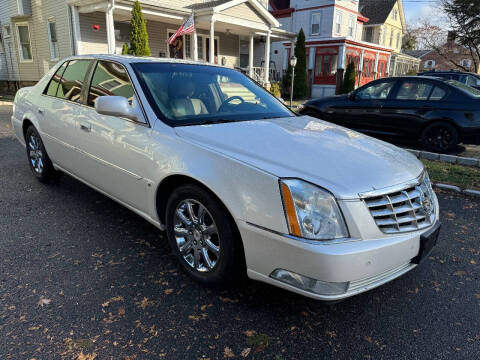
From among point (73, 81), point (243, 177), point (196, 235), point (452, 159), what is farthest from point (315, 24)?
point (243, 177)

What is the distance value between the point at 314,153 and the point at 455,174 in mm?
4401

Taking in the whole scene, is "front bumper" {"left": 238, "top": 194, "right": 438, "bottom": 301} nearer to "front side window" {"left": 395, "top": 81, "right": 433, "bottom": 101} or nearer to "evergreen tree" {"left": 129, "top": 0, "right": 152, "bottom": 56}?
"front side window" {"left": 395, "top": 81, "right": 433, "bottom": 101}

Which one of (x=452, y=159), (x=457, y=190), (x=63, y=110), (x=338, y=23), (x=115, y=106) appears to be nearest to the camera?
(x=115, y=106)

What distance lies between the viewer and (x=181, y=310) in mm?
2533

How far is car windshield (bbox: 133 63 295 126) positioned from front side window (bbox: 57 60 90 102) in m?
0.96

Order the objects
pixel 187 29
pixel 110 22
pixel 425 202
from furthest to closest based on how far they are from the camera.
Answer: pixel 187 29
pixel 110 22
pixel 425 202

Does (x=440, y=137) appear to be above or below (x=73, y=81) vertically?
below

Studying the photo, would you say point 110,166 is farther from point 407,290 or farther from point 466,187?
point 466,187

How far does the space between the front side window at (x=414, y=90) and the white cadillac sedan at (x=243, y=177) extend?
4984 mm

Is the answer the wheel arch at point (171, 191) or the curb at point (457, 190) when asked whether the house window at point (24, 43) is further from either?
the curb at point (457, 190)

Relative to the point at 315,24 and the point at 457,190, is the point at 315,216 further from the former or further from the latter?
the point at 315,24

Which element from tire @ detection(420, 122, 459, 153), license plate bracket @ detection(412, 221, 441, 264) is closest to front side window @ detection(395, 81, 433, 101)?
tire @ detection(420, 122, 459, 153)

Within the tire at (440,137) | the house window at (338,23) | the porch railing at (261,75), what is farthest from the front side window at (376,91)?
the house window at (338,23)

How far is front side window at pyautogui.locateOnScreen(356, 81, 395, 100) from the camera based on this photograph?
8.08 m
